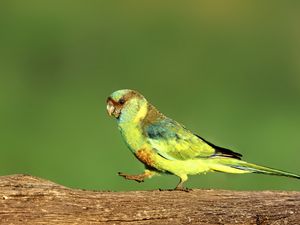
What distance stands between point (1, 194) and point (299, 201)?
125 centimetres

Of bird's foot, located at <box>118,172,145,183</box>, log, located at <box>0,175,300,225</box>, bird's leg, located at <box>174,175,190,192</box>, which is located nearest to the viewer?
log, located at <box>0,175,300,225</box>

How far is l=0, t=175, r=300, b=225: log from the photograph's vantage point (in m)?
3.88

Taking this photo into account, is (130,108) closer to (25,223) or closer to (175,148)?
(175,148)

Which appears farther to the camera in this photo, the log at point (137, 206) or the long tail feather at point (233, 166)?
the long tail feather at point (233, 166)

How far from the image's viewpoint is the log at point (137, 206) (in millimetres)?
3881

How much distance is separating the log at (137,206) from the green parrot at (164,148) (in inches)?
9.4

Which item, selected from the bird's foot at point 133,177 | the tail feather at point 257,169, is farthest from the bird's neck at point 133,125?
the tail feather at point 257,169

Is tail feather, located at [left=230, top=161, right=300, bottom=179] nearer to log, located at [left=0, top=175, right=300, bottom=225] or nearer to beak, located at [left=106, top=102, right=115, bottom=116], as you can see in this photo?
log, located at [left=0, top=175, right=300, bottom=225]

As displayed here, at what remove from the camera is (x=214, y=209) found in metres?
4.09

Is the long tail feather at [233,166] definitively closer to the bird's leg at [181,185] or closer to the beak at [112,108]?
the bird's leg at [181,185]

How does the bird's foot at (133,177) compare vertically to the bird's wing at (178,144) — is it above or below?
below

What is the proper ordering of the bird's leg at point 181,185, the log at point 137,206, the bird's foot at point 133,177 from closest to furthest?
the log at point 137,206
the bird's leg at point 181,185
the bird's foot at point 133,177

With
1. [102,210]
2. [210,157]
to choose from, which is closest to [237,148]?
[210,157]

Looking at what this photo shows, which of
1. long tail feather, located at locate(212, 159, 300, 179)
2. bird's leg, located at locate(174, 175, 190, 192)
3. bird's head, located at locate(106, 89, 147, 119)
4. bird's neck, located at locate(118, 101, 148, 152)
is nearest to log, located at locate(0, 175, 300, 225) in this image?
bird's leg, located at locate(174, 175, 190, 192)
